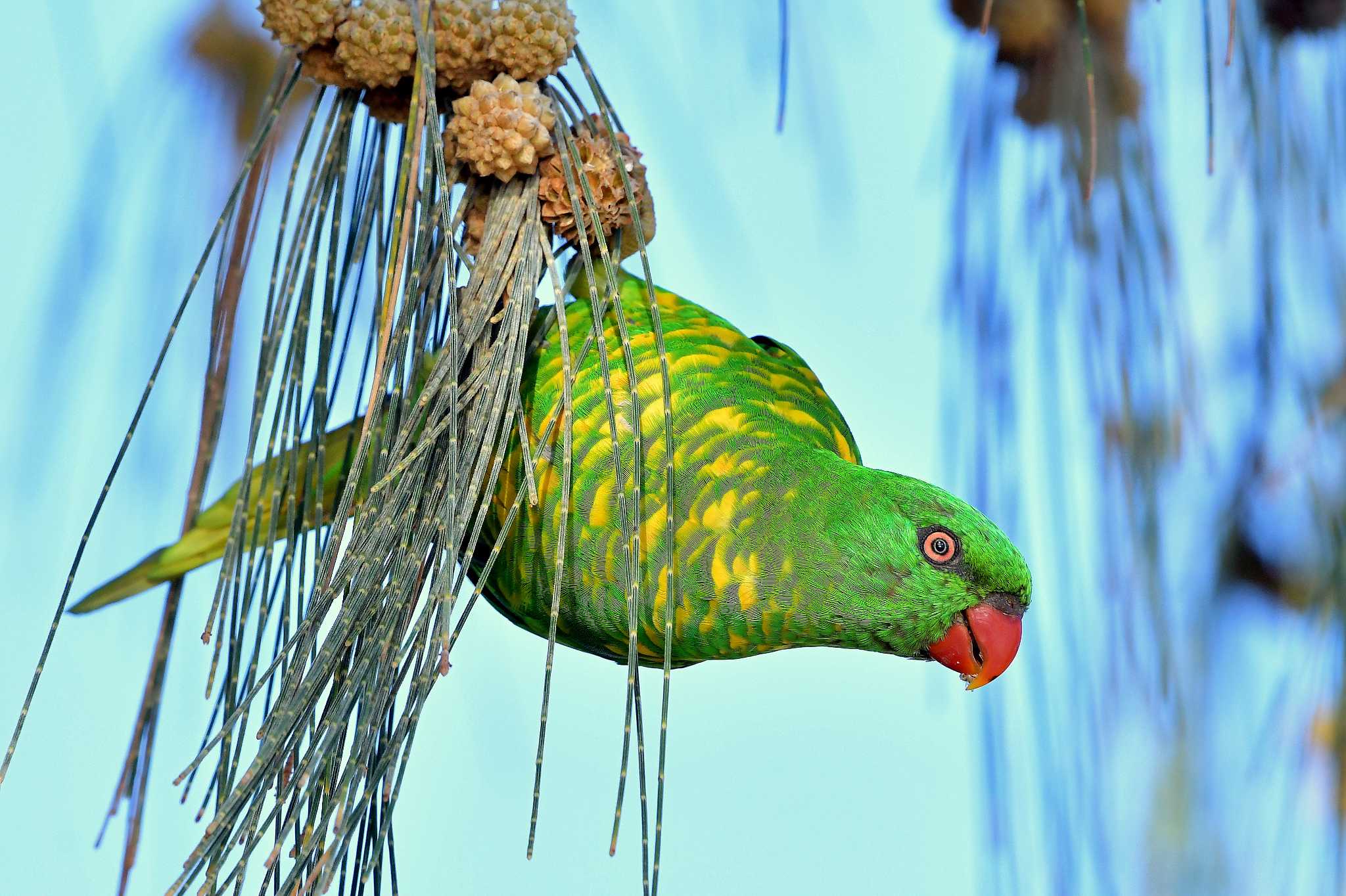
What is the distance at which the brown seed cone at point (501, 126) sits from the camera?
118 cm

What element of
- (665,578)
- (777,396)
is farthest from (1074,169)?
(665,578)

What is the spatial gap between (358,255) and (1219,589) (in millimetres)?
898

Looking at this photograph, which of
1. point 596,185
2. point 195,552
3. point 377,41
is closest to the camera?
point 377,41

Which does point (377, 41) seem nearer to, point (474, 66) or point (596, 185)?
point (474, 66)

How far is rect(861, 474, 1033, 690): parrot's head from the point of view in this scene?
1329mm

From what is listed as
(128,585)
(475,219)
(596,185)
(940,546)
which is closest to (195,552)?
(128,585)

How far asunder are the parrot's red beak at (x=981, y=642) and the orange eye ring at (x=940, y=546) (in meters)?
0.07

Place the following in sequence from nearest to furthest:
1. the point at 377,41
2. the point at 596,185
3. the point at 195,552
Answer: the point at 377,41 < the point at 596,185 < the point at 195,552

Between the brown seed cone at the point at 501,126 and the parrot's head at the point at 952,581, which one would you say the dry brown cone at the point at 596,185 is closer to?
the brown seed cone at the point at 501,126

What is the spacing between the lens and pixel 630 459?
125 cm

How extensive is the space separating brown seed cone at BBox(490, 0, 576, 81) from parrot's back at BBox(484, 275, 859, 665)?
270 mm

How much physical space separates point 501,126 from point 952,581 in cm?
64

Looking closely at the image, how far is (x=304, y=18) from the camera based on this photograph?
1.13 meters

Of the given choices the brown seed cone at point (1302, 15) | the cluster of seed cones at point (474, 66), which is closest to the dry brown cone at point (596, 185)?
the cluster of seed cones at point (474, 66)
